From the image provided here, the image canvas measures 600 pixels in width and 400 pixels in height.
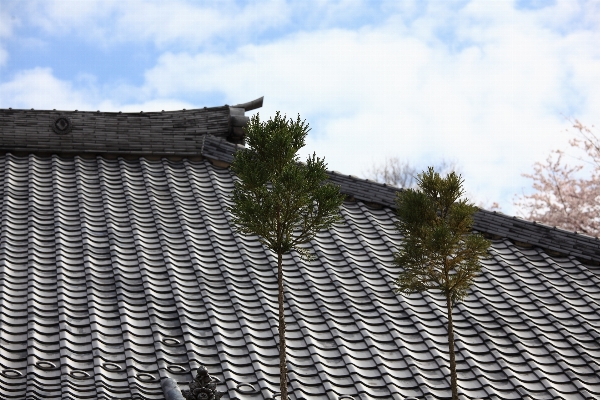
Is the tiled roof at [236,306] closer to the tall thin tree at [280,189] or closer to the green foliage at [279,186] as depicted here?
the tall thin tree at [280,189]

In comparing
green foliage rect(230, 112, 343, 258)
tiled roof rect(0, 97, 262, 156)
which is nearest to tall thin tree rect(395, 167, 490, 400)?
green foliage rect(230, 112, 343, 258)

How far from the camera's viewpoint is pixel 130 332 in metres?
6.00

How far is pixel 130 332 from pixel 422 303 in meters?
2.34

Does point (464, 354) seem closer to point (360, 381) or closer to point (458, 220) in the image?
point (360, 381)

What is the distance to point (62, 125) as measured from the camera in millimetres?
9266

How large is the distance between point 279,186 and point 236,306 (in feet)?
5.58

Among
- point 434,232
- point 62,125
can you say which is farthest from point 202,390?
point 62,125

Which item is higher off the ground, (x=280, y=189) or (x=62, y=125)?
(x=62, y=125)

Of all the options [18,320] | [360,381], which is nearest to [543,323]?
[360,381]

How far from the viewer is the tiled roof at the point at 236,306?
18.6ft

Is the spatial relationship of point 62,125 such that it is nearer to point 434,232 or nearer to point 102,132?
point 102,132

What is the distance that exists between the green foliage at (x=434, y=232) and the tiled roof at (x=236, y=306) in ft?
2.70

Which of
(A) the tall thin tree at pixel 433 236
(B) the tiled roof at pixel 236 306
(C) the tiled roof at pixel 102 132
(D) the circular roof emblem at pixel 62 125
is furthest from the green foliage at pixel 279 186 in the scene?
(D) the circular roof emblem at pixel 62 125

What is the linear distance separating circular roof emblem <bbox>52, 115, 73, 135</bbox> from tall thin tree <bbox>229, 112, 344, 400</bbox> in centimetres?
460
